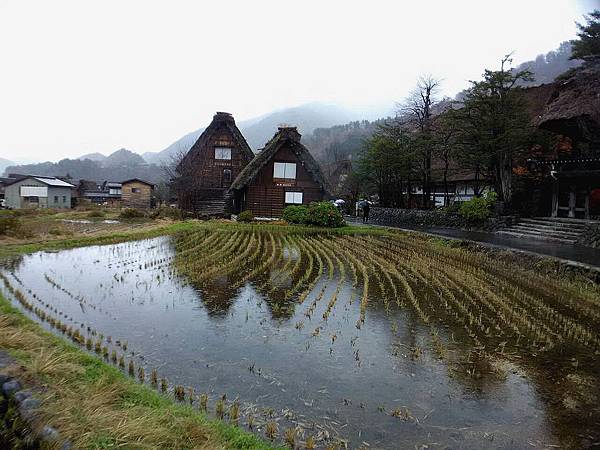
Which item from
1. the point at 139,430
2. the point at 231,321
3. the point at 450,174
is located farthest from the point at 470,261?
the point at 450,174

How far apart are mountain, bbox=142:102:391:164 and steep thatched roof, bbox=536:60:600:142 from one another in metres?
82.7

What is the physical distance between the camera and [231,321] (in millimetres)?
6461

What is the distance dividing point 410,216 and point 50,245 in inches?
695

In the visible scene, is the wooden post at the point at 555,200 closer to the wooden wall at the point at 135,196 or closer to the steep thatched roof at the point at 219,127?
the steep thatched roof at the point at 219,127

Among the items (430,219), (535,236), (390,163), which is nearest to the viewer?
(535,236)

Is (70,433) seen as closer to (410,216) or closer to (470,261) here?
(470,261)

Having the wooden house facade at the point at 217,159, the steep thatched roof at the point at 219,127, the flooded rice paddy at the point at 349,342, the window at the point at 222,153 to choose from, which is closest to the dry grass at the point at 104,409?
the flooded rice paddy at the point at 349,342

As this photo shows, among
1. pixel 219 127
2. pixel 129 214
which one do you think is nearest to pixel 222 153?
pixel 219 127

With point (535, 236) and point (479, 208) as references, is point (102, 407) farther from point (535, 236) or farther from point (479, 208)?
point (479, 208)

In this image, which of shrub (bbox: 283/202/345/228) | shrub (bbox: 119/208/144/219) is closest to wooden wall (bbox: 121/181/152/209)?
shrub (bbox: 119/208/144/219)

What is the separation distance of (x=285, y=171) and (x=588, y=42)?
16.7 m

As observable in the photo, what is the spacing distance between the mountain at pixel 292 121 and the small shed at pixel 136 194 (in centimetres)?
5452

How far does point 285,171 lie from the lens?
27.3 metres

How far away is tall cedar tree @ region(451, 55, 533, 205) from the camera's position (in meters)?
18.0
